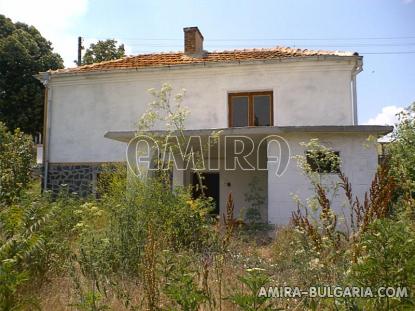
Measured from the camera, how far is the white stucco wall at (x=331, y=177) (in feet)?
35.7

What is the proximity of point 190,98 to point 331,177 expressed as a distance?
6.82m

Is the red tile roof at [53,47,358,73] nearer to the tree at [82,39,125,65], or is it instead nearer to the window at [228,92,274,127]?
the window at [228,92,274,127]

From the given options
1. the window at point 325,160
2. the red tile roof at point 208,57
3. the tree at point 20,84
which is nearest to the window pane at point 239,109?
the red tile roof at point 208,57

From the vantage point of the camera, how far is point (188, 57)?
16672mm

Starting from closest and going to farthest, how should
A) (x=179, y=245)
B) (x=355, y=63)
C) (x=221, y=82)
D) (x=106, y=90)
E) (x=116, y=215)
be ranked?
(x=116, y=215) < (x=179, y=245) < (x=355, y=63) < (x=221, y=82) < (x=106, y=90)

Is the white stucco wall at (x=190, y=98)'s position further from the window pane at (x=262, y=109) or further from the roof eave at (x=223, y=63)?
the window pane at (x=262, y=109)

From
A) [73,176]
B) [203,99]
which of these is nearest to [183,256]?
[203,99]

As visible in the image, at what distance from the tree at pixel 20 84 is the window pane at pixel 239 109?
16.6 meters

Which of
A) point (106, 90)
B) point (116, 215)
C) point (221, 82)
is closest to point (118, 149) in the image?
point (106, 90)

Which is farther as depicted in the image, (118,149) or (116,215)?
(118,149)

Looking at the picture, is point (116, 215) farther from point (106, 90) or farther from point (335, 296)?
point (106, 90)

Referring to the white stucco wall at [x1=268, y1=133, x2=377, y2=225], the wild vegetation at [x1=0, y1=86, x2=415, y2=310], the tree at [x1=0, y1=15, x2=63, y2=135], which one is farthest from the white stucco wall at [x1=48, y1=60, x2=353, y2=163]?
the tree at [x1=0, y1=15, x2=63, y2=135]

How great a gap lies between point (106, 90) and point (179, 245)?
36.4ft

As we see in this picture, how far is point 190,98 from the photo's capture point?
15.4m
